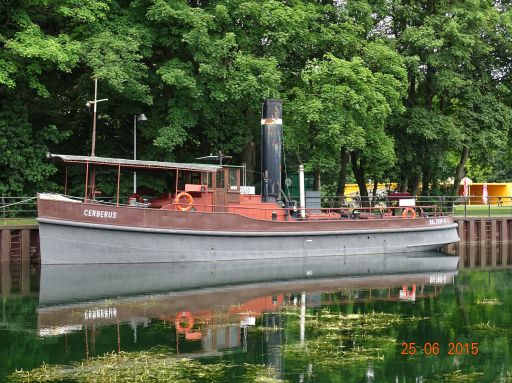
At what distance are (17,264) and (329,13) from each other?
17.7m

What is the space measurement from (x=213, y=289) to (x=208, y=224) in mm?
4501

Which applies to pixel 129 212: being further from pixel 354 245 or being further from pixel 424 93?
pixel 424 93

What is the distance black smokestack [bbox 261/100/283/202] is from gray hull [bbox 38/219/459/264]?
6.54 ft

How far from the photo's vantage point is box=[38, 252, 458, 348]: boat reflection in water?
48.3 ft

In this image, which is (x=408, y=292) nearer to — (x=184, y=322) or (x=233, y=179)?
(x=184, y=322)

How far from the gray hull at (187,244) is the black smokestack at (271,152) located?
199cm

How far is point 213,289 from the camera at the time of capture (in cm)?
1906

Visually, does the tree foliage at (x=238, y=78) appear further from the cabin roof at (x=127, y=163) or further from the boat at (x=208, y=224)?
the cabin roof at (x=127, y=163)

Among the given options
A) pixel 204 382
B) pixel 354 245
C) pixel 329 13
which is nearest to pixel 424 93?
pixel 329 13

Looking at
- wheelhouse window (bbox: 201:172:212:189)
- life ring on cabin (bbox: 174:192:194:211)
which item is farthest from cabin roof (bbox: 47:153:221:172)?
life ring on cabin (bbox: 174:192:194:211)

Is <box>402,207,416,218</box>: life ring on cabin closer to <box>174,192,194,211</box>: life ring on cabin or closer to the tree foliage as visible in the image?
the tree foliage

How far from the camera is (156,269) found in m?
22.1
